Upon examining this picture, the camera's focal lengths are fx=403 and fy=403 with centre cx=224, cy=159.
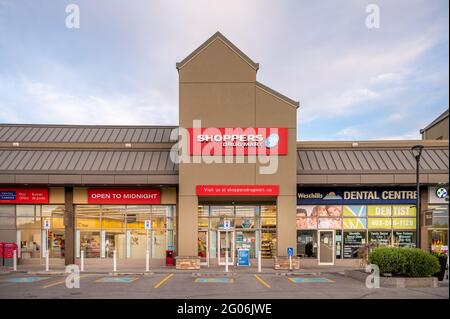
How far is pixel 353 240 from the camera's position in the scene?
25266mm

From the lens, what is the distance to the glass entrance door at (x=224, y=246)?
25.0 m

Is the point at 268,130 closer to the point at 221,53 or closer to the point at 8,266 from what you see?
the point at 221,53

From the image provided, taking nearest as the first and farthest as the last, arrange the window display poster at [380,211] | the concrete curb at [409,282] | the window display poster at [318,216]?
1. the concrete curb at [409,282]
2. the window display poster at [380,211]
3. the window display poster at [318,216]

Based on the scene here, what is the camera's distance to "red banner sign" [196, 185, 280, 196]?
22844 millimetres

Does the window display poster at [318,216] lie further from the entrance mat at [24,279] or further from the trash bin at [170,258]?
the entrance mat at [24,279]

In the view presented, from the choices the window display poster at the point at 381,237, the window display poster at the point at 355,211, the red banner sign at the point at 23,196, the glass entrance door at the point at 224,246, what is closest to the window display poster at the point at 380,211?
the window display poster at the point at 355,211

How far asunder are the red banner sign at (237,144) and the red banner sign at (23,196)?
9.99 m

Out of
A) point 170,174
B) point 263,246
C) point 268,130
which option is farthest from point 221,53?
point 263,246

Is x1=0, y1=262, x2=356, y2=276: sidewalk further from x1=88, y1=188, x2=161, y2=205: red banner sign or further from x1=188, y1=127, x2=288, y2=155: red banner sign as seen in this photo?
x1=188, y1=127, x2=288, y2=155: red banner sign

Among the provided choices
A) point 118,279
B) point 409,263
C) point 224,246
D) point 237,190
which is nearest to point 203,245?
point 224,246

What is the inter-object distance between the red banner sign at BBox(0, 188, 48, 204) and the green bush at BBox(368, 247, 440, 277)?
773 inches

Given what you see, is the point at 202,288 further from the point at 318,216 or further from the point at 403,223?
the point at 403,223

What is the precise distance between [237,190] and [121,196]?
7329mm
